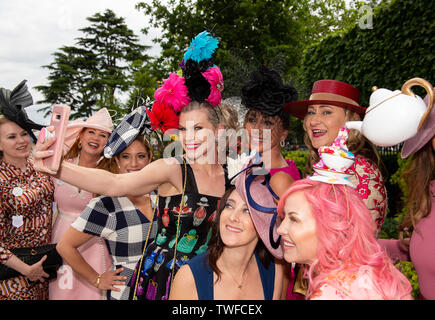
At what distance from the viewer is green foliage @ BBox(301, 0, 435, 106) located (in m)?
5.75

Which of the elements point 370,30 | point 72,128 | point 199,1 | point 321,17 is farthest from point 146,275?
point 321,17

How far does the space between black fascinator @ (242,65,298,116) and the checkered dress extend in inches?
56.1

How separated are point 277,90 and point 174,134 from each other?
3.18ft

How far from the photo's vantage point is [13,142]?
136 inches

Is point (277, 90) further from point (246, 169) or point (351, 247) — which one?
point (351, 247)

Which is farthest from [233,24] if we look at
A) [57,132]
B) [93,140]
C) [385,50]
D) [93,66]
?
[93,66]

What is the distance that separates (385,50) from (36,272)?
686 centimetres

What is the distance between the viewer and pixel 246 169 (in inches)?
78.7

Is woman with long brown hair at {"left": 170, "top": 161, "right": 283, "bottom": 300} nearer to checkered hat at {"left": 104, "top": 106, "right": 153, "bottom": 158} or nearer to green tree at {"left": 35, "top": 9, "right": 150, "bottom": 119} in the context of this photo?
checkered hat at {"left": 104, "top": 106, "right": 153, "bottom": 158}

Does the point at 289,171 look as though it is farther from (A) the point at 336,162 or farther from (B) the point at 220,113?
(A) the point at 336,162

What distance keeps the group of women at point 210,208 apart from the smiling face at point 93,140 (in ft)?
0.04

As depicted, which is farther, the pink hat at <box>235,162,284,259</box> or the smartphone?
the pink hat at <box>235,162,284,259</box>

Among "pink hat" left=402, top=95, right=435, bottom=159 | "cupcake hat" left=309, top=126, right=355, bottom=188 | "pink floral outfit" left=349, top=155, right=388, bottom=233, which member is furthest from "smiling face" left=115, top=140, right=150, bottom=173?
"pink hat" left=402, top=95, right=435, bottom=159

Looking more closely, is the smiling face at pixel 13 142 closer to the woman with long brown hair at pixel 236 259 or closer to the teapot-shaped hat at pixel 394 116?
the woman with long brown hair at pixel 236 259
